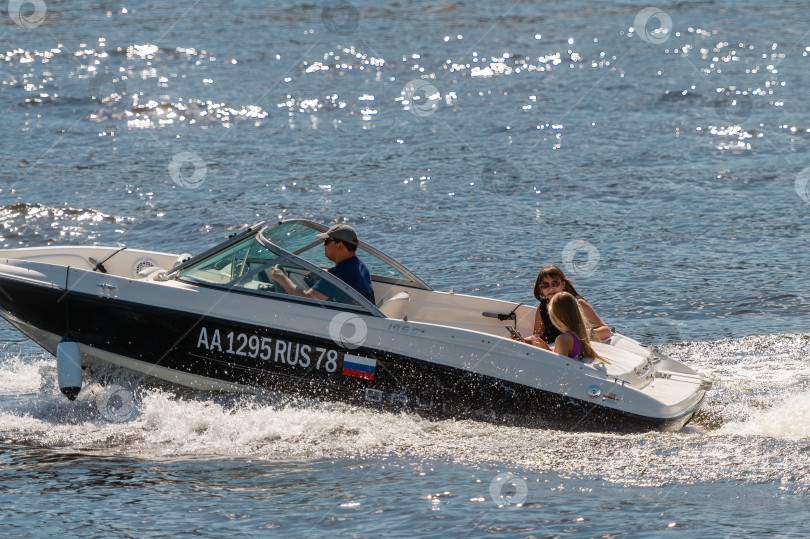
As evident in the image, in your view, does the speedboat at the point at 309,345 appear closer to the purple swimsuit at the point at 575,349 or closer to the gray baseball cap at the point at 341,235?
the purple swimsuit at the point at 575,349

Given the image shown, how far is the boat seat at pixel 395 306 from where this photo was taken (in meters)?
8.80

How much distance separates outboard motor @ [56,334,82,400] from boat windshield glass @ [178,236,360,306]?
1.10 metres

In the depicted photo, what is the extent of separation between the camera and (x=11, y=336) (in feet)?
37.0

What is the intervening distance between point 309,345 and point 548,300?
2.05 metres

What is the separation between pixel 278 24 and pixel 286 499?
2228 centimetres

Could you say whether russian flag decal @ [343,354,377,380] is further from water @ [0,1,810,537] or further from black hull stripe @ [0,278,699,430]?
water @ [0,1,810,537]

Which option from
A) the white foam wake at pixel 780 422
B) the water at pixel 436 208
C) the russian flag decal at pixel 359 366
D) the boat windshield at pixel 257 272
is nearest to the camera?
the water at pixel 436 208

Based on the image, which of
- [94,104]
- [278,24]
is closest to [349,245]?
[94,104]

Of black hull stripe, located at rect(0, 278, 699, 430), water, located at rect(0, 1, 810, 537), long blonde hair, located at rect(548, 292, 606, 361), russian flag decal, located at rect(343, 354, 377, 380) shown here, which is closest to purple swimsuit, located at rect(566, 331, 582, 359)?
long blonde hair, located at rect(548, 292, 606, 361)

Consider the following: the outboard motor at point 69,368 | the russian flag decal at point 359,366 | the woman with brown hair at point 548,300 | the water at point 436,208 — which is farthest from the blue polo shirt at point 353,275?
the outboard motor at point 69,368

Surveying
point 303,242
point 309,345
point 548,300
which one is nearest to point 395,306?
point 309,345

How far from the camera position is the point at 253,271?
8.63 metres

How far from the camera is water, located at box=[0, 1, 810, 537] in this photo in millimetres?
7238

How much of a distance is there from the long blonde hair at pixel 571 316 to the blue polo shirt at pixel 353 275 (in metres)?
1.54
